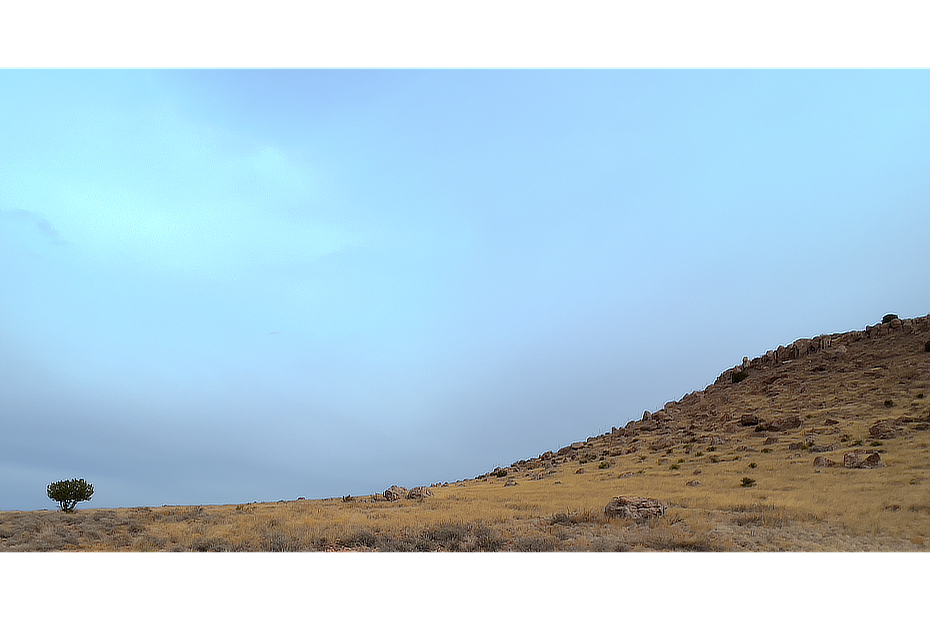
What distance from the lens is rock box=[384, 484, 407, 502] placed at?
72.9 feet

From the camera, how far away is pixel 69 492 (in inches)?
792

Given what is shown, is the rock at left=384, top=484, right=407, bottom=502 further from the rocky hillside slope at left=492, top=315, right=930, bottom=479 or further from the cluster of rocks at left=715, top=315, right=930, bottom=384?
the cluster of rocks at left=715, top=315, right=930, bottom=384

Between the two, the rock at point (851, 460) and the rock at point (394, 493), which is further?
the rock at point (394, 493)

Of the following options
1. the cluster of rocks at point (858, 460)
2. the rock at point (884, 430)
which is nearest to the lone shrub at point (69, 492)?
the cluster of rocks at point (858, 460)

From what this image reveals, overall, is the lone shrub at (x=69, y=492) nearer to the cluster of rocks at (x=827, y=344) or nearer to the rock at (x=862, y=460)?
the rock at (x=862, y=460)

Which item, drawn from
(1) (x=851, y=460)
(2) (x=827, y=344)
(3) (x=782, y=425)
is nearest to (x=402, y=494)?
(1) (x=851, y=460)

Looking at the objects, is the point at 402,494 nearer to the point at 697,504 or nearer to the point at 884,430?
the point at 697,504

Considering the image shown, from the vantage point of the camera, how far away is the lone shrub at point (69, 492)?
1995 cm

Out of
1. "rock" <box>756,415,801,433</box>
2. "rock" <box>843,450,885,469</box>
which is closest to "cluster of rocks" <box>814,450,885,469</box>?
"rock" <box>843,450,885,469</box>

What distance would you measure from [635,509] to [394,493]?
1244 centimetres

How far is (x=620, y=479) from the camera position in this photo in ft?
81.7

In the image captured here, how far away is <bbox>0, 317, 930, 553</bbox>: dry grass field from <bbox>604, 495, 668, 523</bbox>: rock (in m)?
0.35

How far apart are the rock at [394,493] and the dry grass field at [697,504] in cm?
69

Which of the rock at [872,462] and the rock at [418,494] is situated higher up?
the rock at [418,494]
